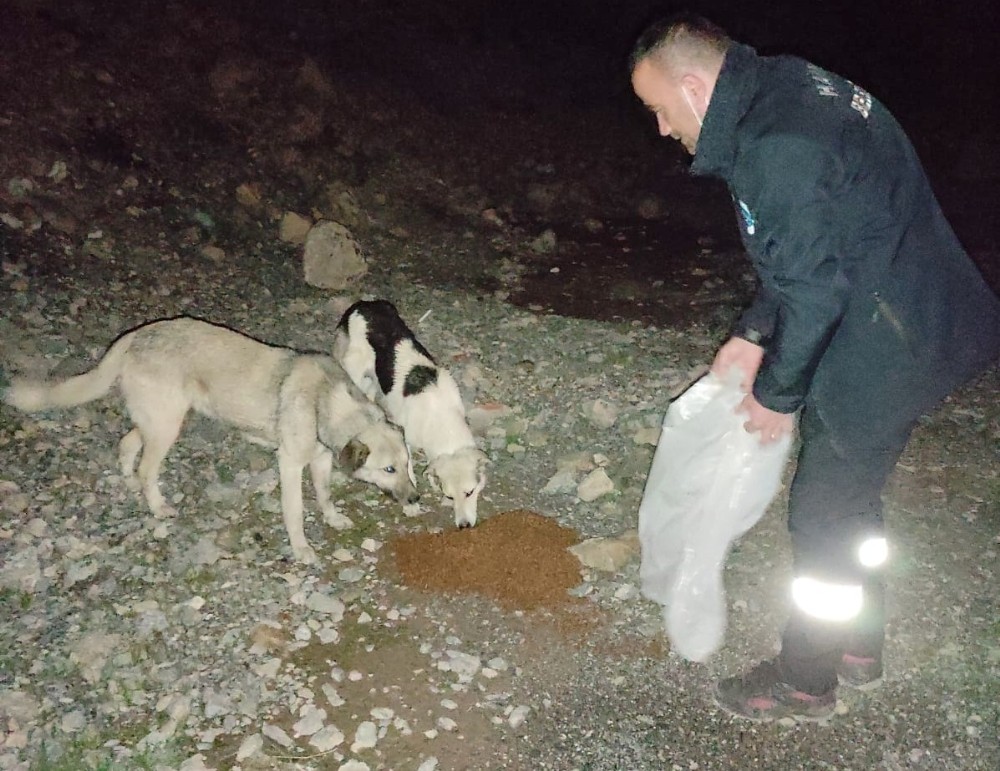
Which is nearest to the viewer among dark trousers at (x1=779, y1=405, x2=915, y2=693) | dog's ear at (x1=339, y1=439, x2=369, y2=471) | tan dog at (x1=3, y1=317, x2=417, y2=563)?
dark trousers at (x1=779, y1=405, x2=915, y2=693)

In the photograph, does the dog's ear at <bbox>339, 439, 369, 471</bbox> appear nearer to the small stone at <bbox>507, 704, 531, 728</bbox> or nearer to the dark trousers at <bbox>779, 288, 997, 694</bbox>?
the small stone at <bbox>507, 704, 531, 728</bbox>

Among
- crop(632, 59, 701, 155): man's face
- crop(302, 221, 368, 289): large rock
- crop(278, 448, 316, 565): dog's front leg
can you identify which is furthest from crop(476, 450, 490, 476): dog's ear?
crop(302, 221, 368, 289): large rock

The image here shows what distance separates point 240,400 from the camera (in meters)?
4.47

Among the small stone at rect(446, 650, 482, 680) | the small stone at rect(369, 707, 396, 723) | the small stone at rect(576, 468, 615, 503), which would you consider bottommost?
the small stone at rect(369, 707, 396, 723)

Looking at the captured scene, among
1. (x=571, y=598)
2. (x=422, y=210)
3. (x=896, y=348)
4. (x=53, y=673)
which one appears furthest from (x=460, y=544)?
(x=422, y=210)

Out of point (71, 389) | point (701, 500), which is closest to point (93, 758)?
point (71, 389)

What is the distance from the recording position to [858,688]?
11.4ft

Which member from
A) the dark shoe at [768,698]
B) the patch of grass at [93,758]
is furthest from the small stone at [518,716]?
the patch of grass at [93,758]

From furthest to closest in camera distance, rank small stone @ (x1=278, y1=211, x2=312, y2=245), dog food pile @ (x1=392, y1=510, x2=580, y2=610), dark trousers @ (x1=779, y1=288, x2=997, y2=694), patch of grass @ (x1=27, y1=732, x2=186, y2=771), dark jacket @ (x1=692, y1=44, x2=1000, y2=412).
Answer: small stone @ (x1=278, y1=211, x2=312, y2=245) < dog food pile @ (x1=392, y1=510, x2=580, y2=610) < patch of grass @ (x1=27, y1=732, x2=186, y2=771) < dark trousers @ (x1=779, y1=288, x2=997, y2=694) < dark jacket @ (x1=692, y1=44, x2=1000, y2=412)

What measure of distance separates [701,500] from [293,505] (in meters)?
2.34

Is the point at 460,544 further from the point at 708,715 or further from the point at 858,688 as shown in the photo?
the point at 858,688

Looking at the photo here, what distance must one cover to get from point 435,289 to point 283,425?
3.34m

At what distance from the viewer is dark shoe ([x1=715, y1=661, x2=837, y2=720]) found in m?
3.26

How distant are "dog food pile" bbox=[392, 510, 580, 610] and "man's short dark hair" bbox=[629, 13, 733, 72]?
269cm
